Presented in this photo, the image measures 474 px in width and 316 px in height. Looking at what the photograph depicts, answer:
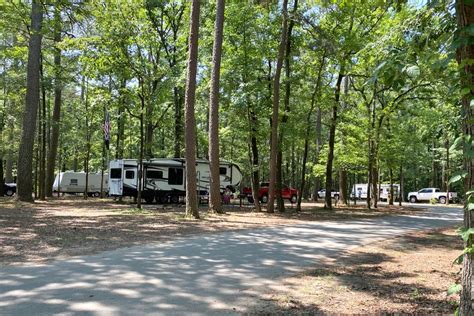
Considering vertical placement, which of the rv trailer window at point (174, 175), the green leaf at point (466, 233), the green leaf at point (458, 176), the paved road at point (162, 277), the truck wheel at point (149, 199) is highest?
the rv trailer window at point (174, 175)

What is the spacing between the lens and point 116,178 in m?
26.9

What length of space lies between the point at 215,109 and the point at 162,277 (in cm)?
1058

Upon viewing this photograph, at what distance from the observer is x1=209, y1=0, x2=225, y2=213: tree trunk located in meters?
15.8

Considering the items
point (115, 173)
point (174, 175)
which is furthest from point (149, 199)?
point (115, 173)

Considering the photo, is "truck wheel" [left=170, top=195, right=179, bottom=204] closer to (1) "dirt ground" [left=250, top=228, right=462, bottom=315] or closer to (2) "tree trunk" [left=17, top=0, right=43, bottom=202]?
(2) "tree trunk" [left=17, top=0, right=43, bottom=202]

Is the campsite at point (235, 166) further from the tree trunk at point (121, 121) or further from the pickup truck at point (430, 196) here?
the pickup truck at point (430, 196)

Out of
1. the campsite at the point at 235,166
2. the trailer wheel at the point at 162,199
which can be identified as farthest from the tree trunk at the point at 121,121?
the trailer wheel at the point at 162,199

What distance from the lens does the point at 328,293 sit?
5.64 meters

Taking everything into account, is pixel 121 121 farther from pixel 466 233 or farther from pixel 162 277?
pixel 466 233

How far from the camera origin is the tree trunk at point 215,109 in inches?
623

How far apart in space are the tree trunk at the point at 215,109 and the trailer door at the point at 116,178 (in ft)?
37.8

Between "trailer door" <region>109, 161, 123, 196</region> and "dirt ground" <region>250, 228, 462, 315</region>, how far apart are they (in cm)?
1965

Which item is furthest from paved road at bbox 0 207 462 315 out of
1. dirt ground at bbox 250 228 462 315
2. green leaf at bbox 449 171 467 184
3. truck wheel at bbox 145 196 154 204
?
truck wheel at bbox 145 196 154 204

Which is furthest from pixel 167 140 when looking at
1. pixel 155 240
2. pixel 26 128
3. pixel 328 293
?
pixel 328 293
